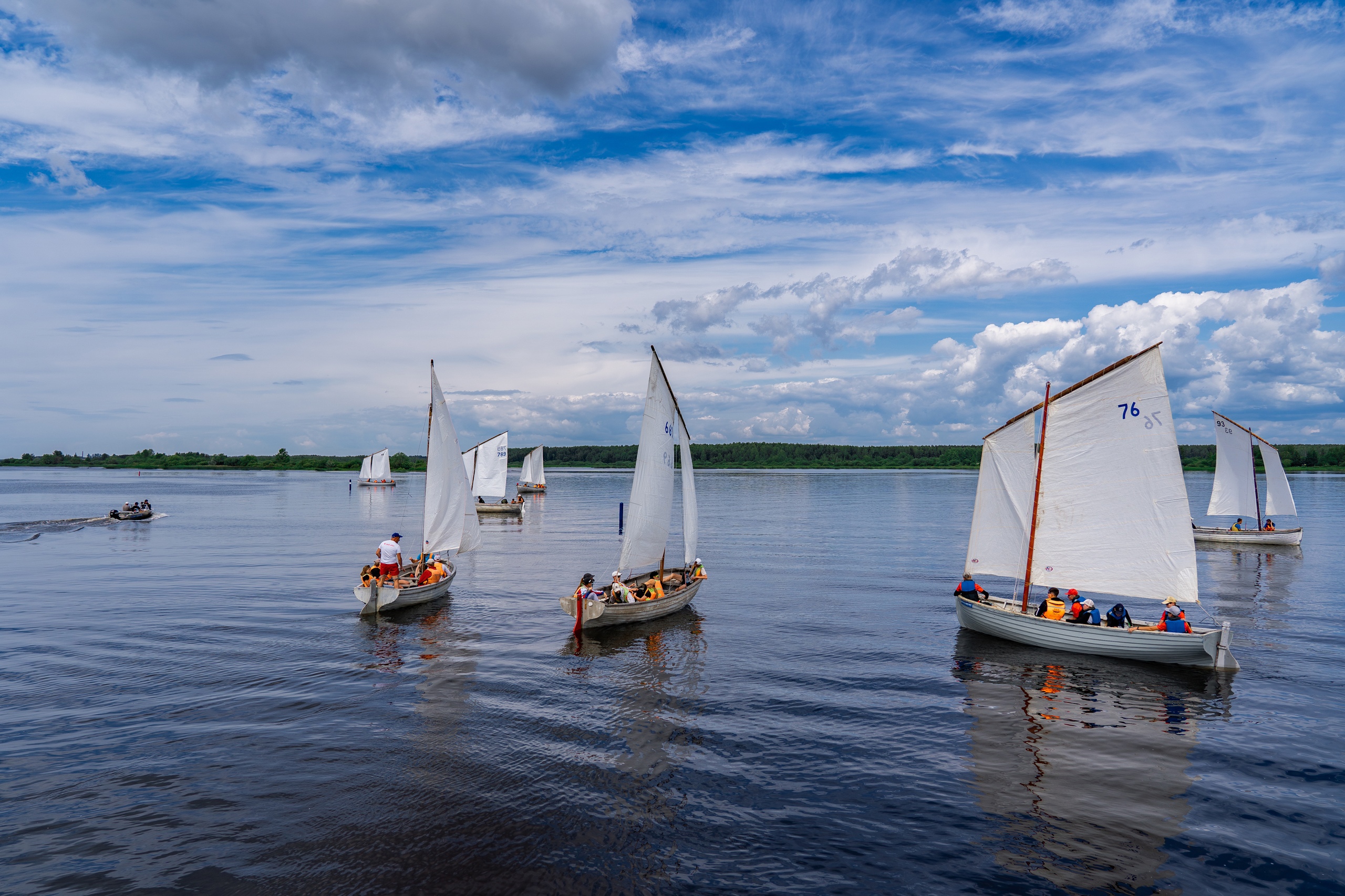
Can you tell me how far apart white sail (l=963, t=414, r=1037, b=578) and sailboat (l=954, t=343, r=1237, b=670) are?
6 cm

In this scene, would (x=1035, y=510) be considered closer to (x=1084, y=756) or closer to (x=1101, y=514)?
(x=1101, y=514)

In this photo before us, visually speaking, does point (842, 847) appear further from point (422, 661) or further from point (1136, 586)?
point (1136, 586)

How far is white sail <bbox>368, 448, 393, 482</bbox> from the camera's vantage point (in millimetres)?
171125

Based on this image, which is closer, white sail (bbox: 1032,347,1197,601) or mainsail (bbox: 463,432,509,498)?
white sail (bbox: 1032,347,1197,601)

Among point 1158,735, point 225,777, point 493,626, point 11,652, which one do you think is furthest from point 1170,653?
point 11,652

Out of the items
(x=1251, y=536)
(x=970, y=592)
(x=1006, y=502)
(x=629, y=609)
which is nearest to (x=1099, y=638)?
(x=970, y=592)

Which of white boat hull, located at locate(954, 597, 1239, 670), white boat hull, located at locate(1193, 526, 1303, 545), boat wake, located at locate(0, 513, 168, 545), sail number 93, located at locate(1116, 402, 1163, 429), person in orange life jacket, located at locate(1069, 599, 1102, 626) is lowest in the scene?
boat wake, located at locate(0, 513, 168, 545)

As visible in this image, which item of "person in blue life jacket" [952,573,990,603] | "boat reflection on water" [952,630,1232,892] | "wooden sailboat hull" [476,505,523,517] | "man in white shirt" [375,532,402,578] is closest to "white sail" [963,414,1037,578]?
"person in blue life jacket" [952,573,990,603]

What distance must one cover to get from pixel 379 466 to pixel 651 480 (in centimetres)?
15126

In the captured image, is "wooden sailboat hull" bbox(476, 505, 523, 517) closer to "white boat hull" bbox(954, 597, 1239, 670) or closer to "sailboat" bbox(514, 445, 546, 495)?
"sailboat" bbox(514, 445, 546, 495)

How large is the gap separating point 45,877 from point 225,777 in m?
4.33

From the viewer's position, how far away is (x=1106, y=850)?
50.7 feet

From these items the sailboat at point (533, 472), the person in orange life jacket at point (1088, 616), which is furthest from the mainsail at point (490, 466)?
the person in orange life jacket at point (1088, 616)

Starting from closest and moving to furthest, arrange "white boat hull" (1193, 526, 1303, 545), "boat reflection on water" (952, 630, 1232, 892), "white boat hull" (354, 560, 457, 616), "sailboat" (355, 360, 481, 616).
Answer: "boat reflection on water" (952, 630, 1232, 892) < "white boat hull" (354, 560, 457, 616) < "sailboat" (355, 360, 481, 616) < "white boat hull" (1193, 526, 1303, 545)
